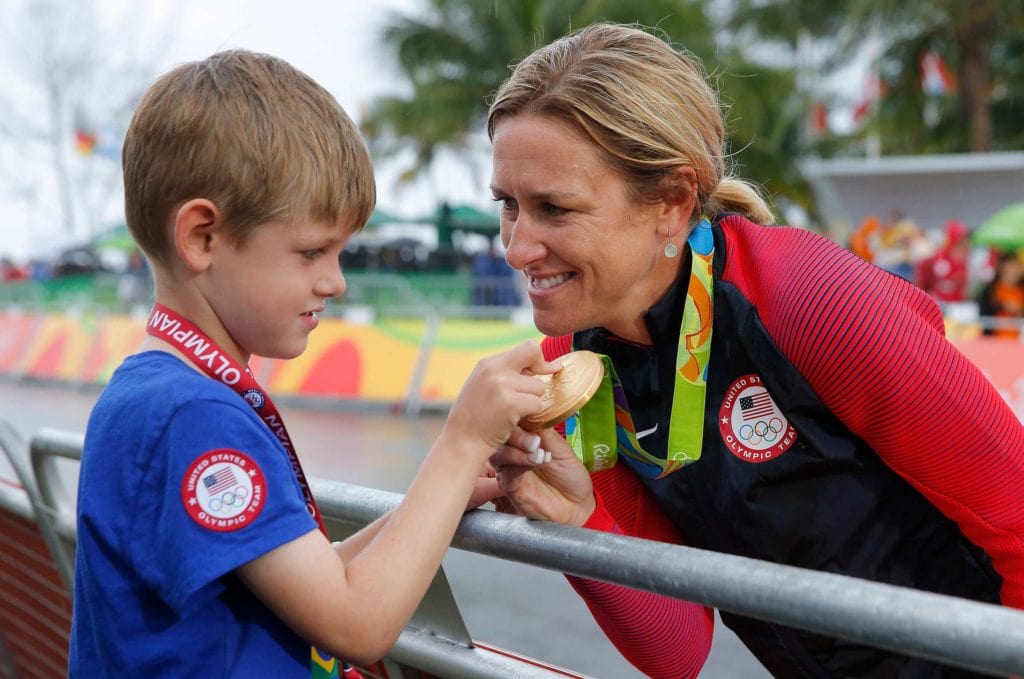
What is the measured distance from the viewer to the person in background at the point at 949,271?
13703 millimetres

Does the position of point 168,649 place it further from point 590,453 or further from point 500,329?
point 500,329

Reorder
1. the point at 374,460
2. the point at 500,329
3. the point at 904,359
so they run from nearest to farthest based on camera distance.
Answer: the point at 904,359 < the point at 374,460 < the point at 500,329

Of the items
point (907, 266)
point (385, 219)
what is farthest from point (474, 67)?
point (907, 266)

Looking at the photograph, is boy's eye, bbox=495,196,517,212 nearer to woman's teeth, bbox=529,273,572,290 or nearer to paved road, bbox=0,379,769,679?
woman's teeth, bbox=529,273,572,290

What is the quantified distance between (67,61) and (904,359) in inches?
1629

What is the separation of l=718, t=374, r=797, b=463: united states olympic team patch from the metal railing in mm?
557

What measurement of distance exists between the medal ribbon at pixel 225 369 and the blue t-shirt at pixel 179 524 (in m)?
0.04

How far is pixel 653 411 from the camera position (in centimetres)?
206

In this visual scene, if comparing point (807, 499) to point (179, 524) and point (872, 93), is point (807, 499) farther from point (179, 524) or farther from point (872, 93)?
point (872, 93)

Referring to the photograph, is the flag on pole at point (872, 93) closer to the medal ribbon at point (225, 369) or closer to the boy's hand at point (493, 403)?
the boy's hand at point (493, 403)

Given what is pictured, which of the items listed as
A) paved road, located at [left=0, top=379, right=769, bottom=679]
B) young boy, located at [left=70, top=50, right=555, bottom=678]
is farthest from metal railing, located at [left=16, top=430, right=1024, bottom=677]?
paved road, located at [left=0, top=379, right=769, bottom=679]

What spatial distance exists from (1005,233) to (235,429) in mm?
13366

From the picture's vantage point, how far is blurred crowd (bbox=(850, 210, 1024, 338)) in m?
11.1

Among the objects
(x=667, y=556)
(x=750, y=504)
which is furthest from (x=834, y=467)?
(x=667, y=556)
